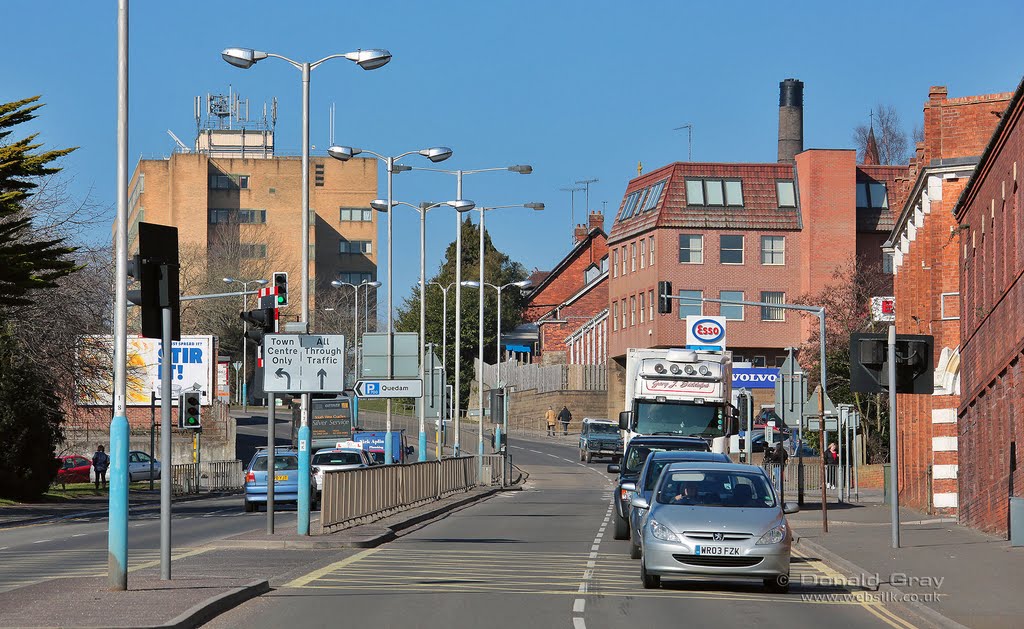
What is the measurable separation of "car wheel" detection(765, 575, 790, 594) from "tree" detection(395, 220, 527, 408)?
89.4m

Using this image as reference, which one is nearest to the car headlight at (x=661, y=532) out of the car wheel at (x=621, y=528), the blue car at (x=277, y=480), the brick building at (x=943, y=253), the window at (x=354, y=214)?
the car wheel at (x=621, y=528)

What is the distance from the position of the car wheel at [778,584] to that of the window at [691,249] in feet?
208

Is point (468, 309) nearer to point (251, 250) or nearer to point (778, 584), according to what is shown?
point (251, 250)

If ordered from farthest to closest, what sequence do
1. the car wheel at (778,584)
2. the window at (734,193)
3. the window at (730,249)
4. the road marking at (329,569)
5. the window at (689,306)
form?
the window at (734,193) < the window at (730,249) < the window at (689,306) < the road marking at (329,569) < the car wheel at (778,584)

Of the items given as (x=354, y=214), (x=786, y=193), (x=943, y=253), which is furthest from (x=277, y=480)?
(x=354, y=214)

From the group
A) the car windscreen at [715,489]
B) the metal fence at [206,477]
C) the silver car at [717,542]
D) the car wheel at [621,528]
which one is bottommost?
the metal fence at [206,477]

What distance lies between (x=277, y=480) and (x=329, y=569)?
20.4 meters

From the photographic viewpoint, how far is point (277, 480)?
129 feet

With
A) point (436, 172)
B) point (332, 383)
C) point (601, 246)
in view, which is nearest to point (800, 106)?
point (601, 246)

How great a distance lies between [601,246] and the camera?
12425cm

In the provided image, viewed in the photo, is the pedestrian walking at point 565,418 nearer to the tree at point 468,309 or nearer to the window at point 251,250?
the tree at point 468,309

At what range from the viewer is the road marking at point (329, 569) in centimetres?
1742

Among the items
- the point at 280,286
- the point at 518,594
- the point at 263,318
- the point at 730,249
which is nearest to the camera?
the point at 518,594

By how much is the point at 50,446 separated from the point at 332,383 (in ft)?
82.9
